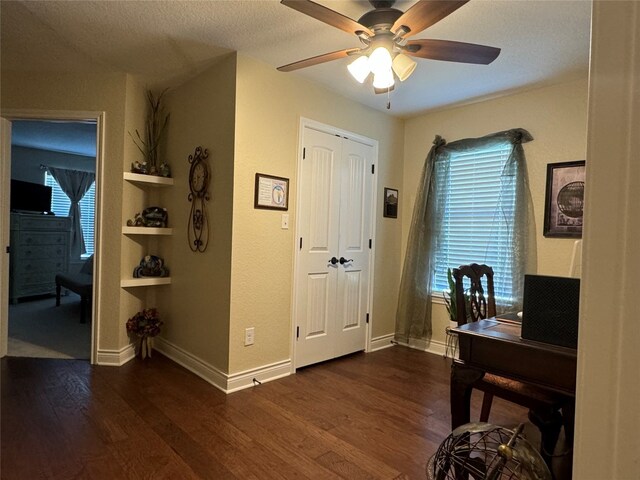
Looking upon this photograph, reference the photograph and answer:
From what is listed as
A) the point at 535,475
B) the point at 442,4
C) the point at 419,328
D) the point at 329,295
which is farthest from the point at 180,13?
the point at 419,328

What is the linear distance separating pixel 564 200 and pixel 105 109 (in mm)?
3841

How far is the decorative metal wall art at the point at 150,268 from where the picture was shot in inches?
126

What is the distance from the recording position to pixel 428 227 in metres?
3.65

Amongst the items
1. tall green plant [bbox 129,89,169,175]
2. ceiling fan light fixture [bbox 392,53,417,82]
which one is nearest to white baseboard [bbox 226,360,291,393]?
tall green plant [bbox 129,89,169,175]

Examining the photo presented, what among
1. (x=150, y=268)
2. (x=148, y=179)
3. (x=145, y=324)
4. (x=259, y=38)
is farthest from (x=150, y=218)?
(x=259, y=38)

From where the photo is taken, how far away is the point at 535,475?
95 cm

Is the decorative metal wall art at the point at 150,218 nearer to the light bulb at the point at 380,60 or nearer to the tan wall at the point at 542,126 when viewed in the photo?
the light bulb at the point at 380,60

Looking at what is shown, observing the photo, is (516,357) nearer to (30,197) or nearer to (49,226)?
(49,226)

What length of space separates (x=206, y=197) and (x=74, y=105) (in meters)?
1.40

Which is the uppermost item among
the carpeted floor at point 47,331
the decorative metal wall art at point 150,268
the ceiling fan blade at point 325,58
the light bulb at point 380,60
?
the ceiling fan blade at point 325,58

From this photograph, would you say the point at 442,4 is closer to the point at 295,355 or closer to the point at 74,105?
the point at 295,355

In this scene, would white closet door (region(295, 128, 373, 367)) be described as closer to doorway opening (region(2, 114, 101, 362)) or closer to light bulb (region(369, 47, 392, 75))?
light bulb (region(369, 47, 392, 75))

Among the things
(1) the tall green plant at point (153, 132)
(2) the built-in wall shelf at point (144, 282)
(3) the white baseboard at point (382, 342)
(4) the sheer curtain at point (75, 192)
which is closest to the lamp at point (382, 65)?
(1) the tall green plant at point (153, 132)

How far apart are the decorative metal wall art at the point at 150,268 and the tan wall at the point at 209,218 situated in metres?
0.09
